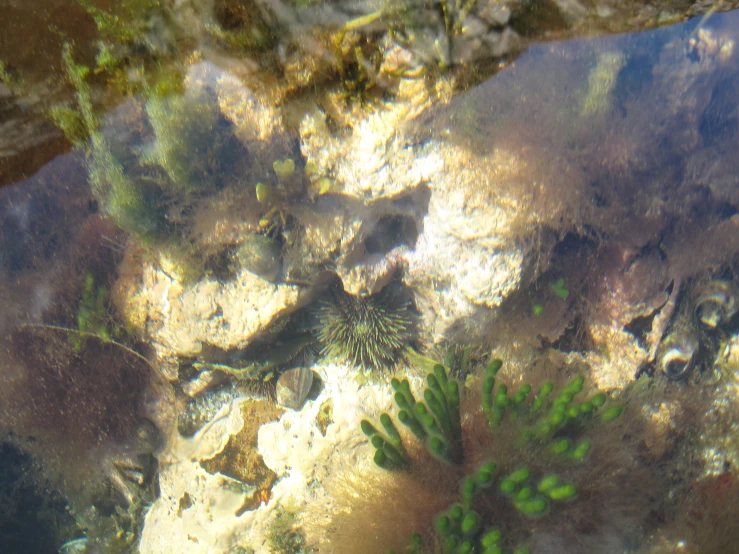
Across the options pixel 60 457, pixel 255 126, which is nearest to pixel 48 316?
pixel 60 457

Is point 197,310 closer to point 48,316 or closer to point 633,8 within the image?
point 48,316

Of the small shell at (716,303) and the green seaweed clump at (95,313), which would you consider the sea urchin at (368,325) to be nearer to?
the green seaweed clump at (95,313)

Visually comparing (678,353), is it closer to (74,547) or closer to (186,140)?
(186,140)

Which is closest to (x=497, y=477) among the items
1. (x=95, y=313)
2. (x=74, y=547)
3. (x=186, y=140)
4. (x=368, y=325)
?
(x=368, y=325)

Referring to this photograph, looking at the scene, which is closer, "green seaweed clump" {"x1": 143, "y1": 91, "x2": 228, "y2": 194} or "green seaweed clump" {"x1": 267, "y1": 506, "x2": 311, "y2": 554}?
"green seaweed clump" {"x1": 267, "y1": 506, "x2": 311, "y2": 554}

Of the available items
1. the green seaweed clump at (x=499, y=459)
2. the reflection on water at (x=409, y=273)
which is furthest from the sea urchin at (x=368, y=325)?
the green seaweed clump at (x=499, y=459)

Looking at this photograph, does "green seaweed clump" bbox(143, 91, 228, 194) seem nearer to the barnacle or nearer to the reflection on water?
the reflection on water

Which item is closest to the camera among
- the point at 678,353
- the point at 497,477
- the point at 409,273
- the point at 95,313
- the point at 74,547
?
the point at 497,477

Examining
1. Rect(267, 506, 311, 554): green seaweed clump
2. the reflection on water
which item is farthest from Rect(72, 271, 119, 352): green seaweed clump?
Rect(267, 506, 311, 554): green seaweed clump
